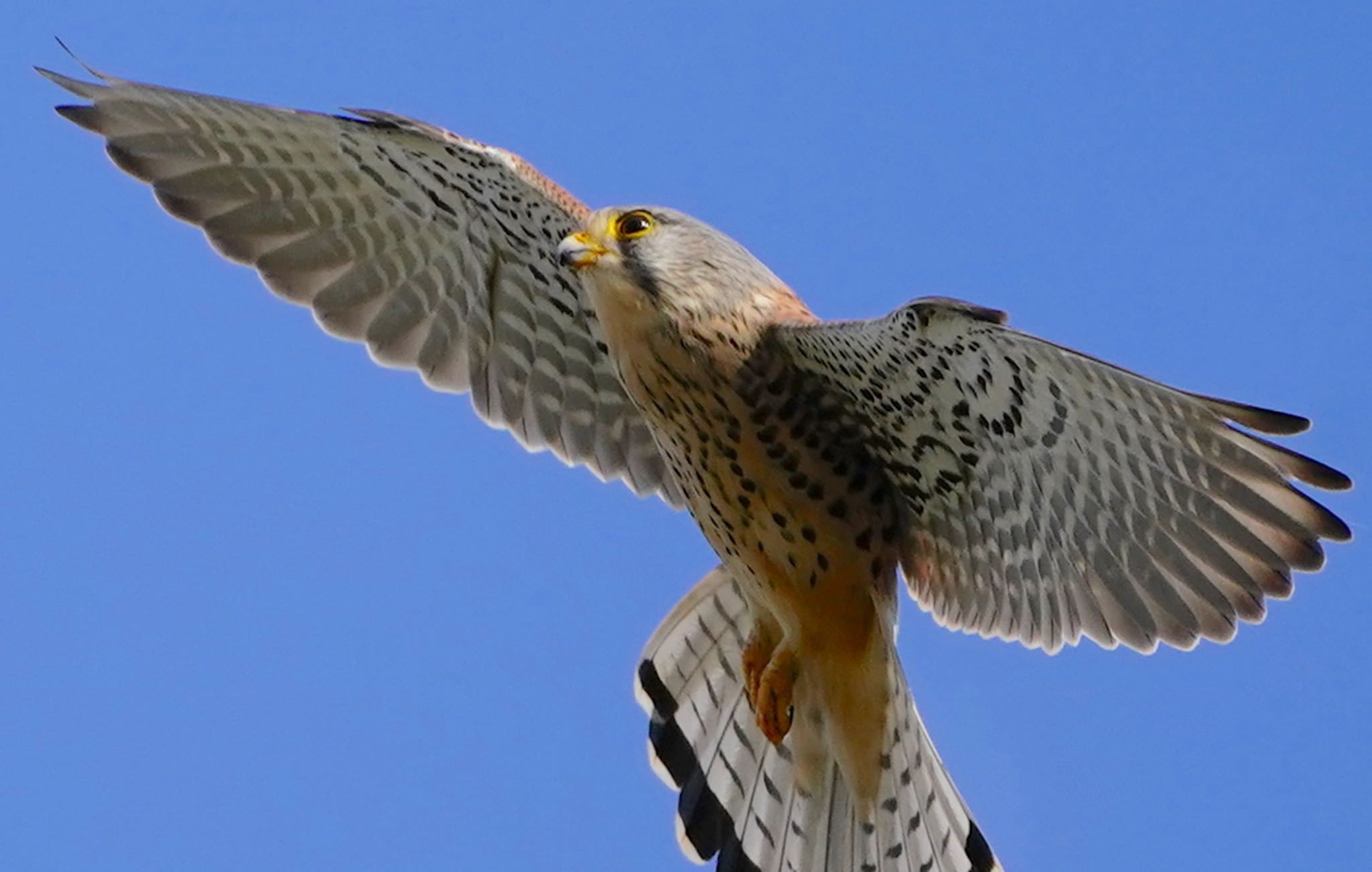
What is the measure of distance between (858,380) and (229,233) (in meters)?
1.77

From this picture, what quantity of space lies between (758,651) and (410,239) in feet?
4.68

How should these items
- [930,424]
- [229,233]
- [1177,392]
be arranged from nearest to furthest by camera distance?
[1177,392]
[930,424]
[229,233]

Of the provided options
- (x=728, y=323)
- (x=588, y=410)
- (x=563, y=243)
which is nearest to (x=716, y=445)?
(x=728, y=323)

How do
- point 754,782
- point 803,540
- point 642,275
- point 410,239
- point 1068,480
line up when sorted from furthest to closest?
point 410,239, point 754,782, point 803,540, point 642,275, point 1068,480

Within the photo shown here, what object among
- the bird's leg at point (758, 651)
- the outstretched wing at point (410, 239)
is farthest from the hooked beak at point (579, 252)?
the bird's leg at point (758, 651)

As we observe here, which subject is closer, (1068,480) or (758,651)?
(1068,480)

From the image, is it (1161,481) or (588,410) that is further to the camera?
(588,410)

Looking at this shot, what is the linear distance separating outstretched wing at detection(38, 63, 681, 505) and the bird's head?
1.48ft

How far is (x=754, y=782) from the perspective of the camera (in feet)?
17.7

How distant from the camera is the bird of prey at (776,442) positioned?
14.0ft

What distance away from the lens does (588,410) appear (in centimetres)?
554

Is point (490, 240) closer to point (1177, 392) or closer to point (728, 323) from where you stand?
point (728, 323)

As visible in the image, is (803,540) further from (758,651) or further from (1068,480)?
(1068,480)

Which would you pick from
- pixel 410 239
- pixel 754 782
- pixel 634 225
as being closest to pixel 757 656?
pixel 754 782
